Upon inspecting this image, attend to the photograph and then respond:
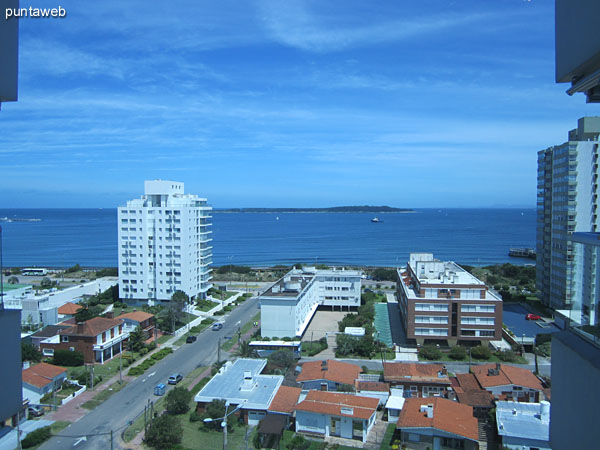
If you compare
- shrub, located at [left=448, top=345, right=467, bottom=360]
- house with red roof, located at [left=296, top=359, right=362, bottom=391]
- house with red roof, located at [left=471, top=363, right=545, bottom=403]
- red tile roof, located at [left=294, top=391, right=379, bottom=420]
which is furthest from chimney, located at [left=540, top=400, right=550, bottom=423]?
shrub, located at [left=448, top=345, right=467, bottom=360]

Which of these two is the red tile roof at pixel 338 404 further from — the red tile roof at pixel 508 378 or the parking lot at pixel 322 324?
the parking lot at pixel 322 324

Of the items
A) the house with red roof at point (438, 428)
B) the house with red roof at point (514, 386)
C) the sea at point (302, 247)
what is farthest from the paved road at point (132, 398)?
the sea at point (302, 247)

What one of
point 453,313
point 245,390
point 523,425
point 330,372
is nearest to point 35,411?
point 245,390

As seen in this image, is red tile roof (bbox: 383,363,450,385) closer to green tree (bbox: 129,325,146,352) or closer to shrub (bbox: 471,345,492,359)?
shrub (bbox: 471,345,492,359)

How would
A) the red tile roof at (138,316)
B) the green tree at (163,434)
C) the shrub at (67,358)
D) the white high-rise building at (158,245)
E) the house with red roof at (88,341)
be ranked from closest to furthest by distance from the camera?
the green tree at (163,434), the shrub at (67,358), the house with red roof at (88,341), the red tile roof at (138,316), the white high-rise building at (158,245)

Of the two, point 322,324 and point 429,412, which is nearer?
point 429,412

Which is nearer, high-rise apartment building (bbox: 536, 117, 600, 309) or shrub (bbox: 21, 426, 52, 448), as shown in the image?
shrub (bbox: 21, 426, 52, 448)

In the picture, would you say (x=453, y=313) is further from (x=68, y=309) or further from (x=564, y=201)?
(x=68, y=309)
